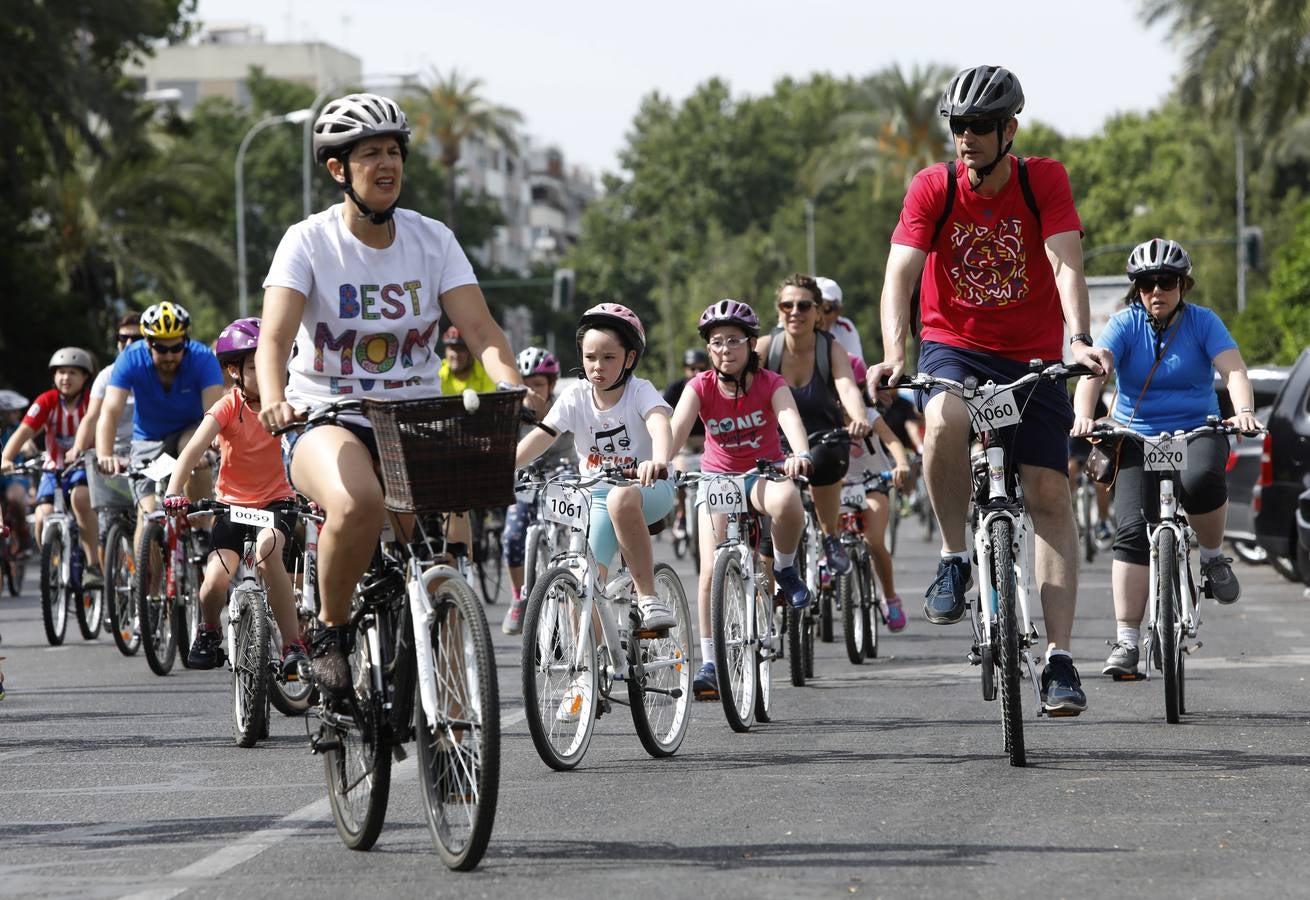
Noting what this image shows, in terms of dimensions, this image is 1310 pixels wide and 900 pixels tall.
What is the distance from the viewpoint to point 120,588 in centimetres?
1374

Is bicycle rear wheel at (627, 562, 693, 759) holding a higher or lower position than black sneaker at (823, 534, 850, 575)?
lower

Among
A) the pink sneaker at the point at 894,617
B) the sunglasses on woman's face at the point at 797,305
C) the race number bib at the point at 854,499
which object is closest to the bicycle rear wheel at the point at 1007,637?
the sunglasses on woman's face at the point at 797,305

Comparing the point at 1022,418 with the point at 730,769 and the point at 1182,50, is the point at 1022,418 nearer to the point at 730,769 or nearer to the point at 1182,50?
the point at 730,769

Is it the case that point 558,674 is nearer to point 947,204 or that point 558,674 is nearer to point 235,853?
point 235,853

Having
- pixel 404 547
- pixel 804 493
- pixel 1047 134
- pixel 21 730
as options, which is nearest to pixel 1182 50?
pixel 804 493

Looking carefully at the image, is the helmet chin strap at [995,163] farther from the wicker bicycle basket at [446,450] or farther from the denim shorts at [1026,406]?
the wicker bicycle basket at [446,450]

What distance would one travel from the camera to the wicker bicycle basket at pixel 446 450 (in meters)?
5.87

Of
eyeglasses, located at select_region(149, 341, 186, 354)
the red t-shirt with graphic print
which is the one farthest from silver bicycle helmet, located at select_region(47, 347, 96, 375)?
the red t-shirt with graphic print

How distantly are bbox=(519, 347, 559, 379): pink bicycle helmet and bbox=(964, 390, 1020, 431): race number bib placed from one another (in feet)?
22.5

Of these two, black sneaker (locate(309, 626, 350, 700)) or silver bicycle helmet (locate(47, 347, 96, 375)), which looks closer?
black sneaker (locate(309, 626, 350, 700))

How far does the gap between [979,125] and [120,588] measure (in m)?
7.35

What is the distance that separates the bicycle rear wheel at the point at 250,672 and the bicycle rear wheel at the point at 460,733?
3151mm

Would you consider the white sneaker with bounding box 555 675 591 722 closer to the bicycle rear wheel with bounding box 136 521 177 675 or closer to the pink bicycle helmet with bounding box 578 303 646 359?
the pink bicycle helmet with bounding box 578 303 646 359

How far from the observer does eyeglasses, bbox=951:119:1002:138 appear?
8.04 meters
